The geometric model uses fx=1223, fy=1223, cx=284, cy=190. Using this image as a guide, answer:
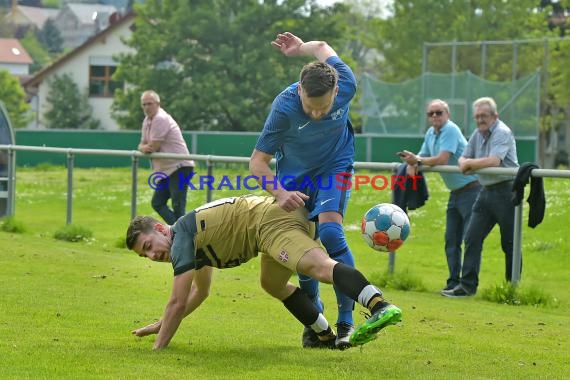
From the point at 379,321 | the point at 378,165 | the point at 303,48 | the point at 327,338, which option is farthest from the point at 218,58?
the point at 379,321

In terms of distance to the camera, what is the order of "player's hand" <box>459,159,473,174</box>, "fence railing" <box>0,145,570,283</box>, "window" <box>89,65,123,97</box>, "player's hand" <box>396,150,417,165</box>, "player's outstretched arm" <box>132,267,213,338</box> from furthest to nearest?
"window" <box>89,65,123,97</box>
"player's hand" <box>396,150,417,165</box>
"player's hand" <box>459,159,473,174</box>
"fence railing" <box>0,145,570,283</box>
"player's outstretched arm" <box>132,267,213,338</box>

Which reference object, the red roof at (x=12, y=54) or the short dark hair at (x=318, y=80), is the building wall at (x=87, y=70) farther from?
the short dark hair at (x=318, y=80)

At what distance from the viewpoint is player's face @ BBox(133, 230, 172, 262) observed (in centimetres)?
773

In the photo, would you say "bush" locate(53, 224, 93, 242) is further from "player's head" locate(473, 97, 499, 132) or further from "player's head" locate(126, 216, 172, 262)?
"player's head" locate(126, 216, 172, 262)

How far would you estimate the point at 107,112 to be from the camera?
78.0m

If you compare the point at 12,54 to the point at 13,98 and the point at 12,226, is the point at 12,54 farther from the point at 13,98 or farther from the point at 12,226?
the point at 12,226

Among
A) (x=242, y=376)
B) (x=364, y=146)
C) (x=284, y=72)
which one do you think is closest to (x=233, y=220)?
(x=242, y=376)

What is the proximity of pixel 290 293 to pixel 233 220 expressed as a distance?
72 centimetres

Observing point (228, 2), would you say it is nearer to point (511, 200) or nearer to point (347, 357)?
point (511, 200)

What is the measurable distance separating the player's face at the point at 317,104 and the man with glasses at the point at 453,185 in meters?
4.73

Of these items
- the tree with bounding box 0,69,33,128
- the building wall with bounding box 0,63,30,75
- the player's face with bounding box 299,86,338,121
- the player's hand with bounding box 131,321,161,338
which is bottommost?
the player's hand with bounding box 131,321,161,338

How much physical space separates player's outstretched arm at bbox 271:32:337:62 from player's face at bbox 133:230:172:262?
1.74 metres

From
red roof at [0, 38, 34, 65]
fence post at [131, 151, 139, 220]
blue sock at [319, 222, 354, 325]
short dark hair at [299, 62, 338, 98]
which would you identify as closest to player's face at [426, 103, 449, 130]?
fence post at [131, 151, 139, 220]

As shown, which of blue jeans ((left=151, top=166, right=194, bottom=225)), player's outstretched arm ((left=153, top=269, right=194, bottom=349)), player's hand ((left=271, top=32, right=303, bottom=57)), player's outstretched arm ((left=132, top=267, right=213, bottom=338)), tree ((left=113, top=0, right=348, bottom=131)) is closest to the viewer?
player's outstretched arm ((left=153, top=269, right=194, bottom=349))
